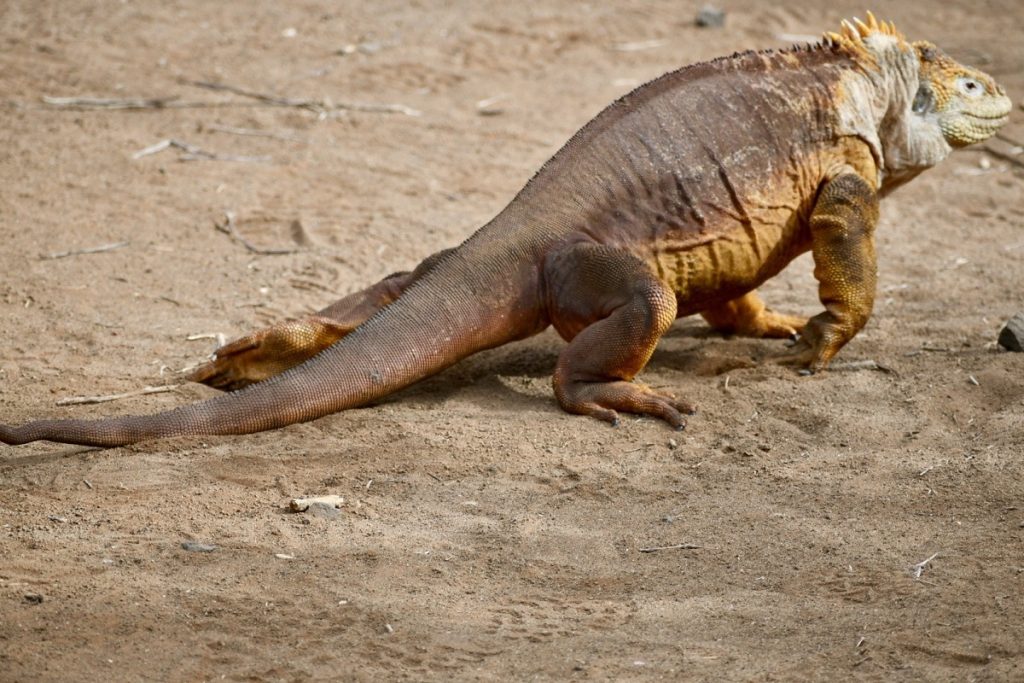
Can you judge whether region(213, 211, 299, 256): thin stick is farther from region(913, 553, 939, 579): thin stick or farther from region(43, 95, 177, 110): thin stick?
region(913, 553, 939, 579): thin stick

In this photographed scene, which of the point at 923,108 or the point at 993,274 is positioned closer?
the point at 923,108

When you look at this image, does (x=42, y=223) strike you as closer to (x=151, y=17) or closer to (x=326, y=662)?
(x=151, y=17)

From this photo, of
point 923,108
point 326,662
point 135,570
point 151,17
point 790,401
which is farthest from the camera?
point 151,17

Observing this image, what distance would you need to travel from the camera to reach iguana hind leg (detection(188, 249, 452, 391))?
255 inches

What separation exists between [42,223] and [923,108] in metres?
5.49

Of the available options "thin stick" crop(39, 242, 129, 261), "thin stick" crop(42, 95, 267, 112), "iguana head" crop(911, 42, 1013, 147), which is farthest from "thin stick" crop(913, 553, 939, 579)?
"thin stick" crop(42, 95, 267, 112)

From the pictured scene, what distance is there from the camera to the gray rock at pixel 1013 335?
263 inches

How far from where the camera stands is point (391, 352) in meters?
6.12

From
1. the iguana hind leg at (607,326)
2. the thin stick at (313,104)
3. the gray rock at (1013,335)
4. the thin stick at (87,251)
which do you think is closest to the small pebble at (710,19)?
the thin stick at (313,104)

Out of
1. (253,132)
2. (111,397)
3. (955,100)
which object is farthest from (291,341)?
(253,132)

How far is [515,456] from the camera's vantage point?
5742mm

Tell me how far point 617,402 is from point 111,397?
243 centimetres

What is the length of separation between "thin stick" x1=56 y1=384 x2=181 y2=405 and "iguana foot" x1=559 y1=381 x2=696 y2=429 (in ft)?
6.52

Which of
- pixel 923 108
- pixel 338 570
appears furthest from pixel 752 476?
pixel 923 108
